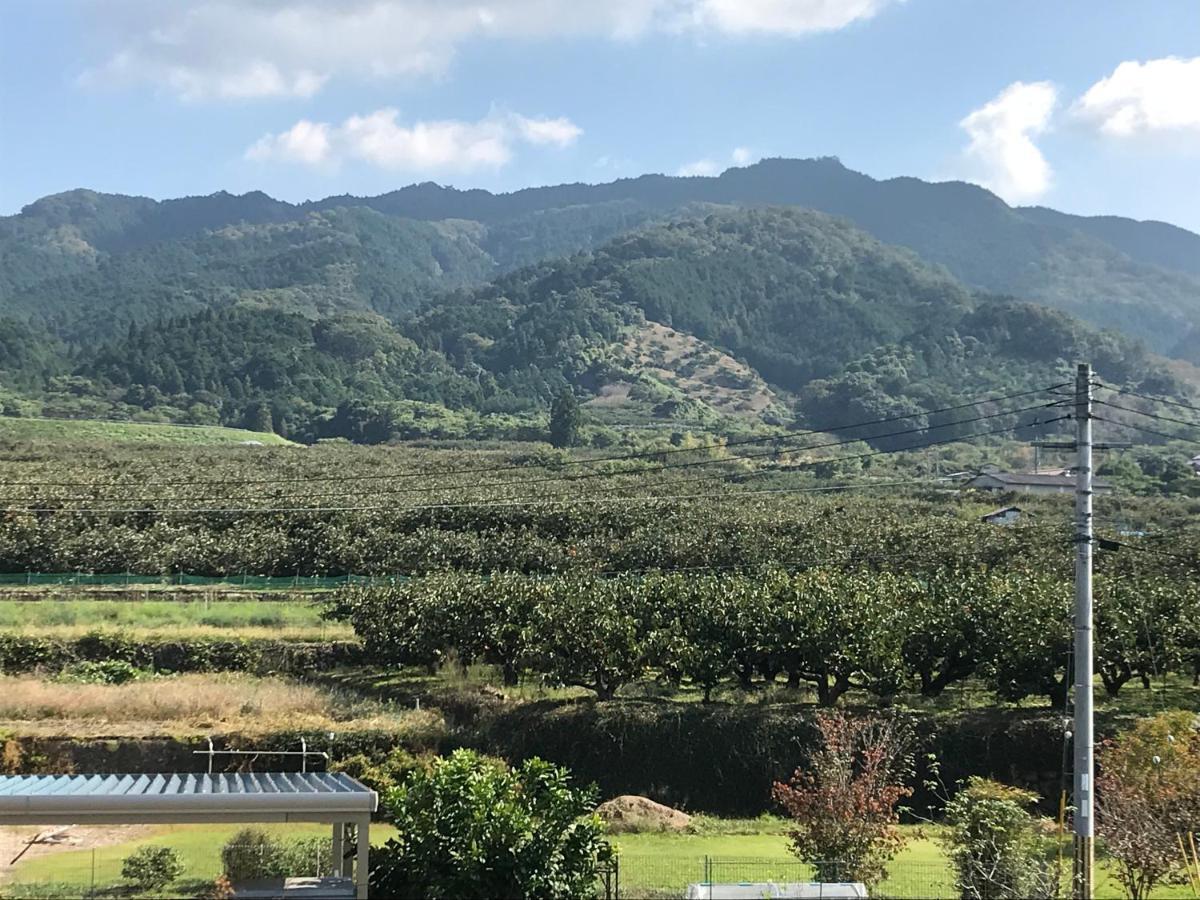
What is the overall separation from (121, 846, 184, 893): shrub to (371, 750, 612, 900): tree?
4031 mm

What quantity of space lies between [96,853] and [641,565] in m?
28.6

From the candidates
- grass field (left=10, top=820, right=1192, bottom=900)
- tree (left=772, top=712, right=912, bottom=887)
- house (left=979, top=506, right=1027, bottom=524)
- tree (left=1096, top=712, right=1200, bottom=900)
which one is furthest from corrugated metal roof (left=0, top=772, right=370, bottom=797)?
house (left=979, top=506, right=1027, bottom=524)

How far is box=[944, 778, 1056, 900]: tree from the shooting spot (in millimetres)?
17109

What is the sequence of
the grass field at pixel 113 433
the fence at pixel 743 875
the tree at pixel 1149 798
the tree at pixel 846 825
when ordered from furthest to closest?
the grass field at pixel 113 433 → the tree at pixel 846 825 → the fence at pixel 743 875 → the tree at pixel 1149 798

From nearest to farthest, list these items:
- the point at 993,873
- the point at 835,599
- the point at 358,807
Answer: the point at 358,807, the point at 993,873, the point at 835,599

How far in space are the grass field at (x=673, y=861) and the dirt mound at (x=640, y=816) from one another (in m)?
0.34

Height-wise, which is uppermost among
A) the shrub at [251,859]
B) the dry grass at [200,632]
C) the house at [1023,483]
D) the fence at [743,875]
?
the house at [1023,483]

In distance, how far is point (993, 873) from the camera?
56.3ft

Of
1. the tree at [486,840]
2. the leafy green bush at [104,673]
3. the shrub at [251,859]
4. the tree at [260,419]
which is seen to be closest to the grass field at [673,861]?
the shrub at [251,859]

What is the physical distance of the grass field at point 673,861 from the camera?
19375mm

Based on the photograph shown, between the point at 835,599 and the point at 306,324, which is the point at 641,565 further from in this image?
the point at 306,324

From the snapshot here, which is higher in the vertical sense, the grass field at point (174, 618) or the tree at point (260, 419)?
the tree at point (260, 419)

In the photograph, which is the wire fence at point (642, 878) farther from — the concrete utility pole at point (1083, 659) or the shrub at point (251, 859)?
the concrete utility pole at point (1083, 659)

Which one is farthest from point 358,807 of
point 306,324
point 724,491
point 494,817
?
point 306,324
